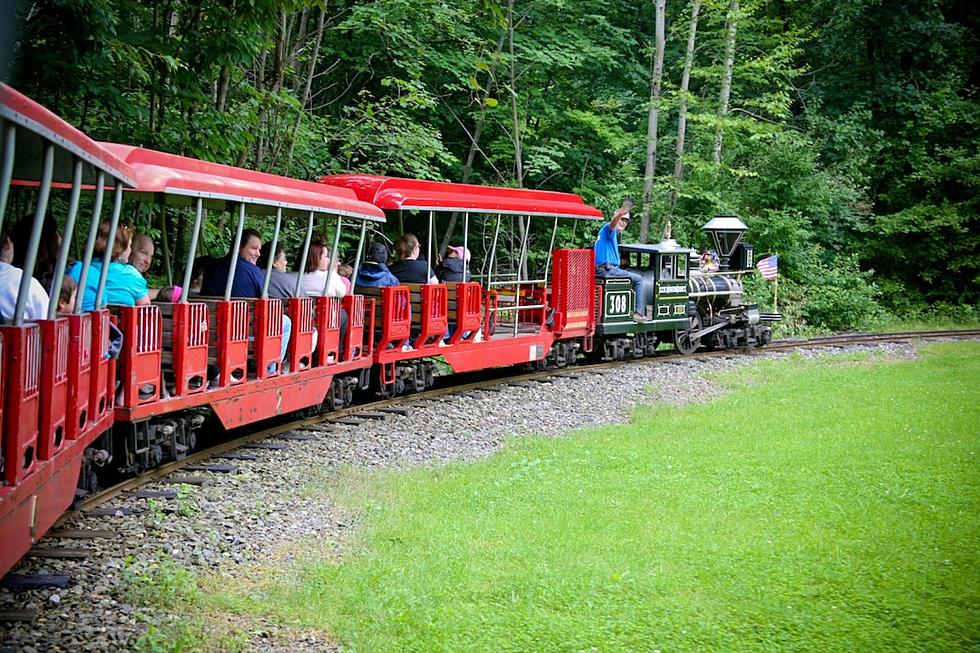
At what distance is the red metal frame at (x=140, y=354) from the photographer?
7.72m

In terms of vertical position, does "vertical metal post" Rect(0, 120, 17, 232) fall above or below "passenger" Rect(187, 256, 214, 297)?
above

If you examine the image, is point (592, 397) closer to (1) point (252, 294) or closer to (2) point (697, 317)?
(1) point (252, 294)

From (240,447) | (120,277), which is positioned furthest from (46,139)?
(240,447)

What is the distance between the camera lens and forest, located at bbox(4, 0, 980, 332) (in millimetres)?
19531

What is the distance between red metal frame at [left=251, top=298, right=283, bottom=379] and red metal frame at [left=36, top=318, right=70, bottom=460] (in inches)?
147

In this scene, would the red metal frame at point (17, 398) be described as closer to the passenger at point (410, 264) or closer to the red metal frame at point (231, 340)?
the red metal frame at point (231, 340)

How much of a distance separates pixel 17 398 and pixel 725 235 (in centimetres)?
2036

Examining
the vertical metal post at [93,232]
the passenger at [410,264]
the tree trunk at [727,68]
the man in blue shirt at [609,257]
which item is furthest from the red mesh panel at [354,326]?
the tree trunk at [727,68]

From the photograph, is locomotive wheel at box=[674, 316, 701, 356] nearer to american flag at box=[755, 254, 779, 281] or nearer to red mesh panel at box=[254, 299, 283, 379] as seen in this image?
american flag at box=[755, 254, 779, 281]

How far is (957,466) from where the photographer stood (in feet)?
31.3

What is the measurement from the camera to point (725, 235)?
934 inches

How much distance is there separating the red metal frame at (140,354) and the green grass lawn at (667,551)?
1886 mm

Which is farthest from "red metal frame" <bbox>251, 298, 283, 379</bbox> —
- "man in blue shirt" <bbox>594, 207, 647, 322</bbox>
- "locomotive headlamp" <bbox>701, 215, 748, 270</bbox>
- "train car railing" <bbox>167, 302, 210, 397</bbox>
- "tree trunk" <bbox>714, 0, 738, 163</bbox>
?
"tree trunk" <bbox>714, 0, 738, 163</bbox>

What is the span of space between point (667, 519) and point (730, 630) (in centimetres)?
211
